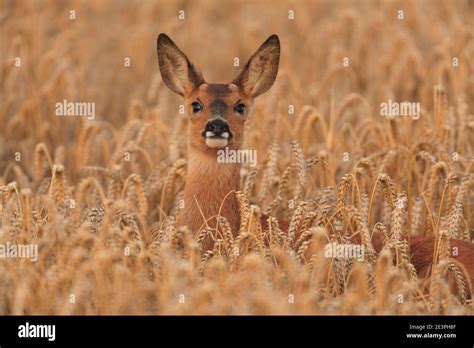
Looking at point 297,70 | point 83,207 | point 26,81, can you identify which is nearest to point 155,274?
point 83,207

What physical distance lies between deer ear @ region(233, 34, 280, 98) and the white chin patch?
76cm

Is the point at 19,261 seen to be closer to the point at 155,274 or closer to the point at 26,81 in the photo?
the point at 155,274

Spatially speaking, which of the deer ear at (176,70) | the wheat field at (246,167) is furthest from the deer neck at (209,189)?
the deer ear at (176,70)

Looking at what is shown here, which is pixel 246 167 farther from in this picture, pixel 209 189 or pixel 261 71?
pixel 209 189

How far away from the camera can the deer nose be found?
859cm

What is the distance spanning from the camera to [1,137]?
39.8 ft

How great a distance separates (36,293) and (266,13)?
11.4m

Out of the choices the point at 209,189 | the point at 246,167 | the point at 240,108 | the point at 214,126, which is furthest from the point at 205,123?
the point at 246,167

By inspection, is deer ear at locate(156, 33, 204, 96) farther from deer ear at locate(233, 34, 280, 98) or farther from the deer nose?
the deer nose

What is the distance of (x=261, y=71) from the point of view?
9.26 m

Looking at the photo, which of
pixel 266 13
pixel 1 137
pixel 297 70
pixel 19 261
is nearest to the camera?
pixel 19 261

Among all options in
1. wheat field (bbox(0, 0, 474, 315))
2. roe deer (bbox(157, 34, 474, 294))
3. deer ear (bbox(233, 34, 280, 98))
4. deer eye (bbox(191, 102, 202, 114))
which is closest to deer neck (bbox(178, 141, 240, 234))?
roe deer (bbox(157, 34, 474, 294))
